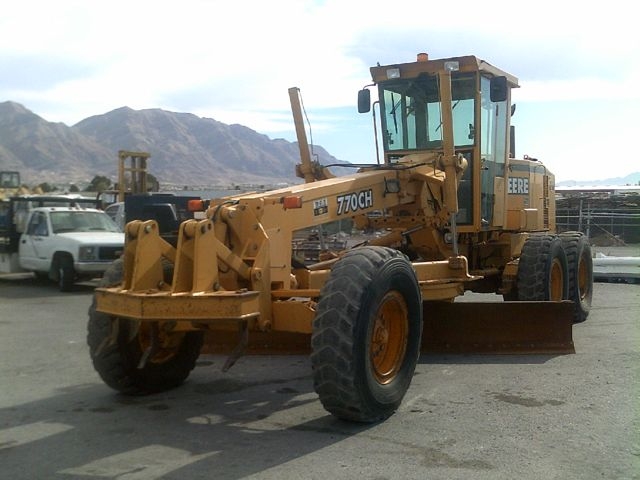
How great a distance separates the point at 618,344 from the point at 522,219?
2204mm

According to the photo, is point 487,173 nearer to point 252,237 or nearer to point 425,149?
point 425,149

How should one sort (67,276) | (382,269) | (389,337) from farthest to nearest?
(67,276) → (389,337) → (382,269)

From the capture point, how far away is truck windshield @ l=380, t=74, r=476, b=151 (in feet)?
31.2

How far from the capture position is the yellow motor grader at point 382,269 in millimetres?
5820

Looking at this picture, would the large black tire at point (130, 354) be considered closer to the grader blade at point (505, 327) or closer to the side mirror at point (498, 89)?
the grader blade at point (505, 327)

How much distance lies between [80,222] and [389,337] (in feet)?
40.5

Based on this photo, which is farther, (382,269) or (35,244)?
(35,244)

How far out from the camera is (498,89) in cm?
916

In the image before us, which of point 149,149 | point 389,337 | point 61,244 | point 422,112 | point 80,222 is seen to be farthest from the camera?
point 149,149

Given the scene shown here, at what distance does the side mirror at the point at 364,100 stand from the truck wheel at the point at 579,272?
3.40 m

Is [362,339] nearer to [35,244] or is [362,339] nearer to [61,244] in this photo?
[61,244]

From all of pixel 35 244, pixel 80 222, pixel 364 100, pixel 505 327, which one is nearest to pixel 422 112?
pixel 364 100

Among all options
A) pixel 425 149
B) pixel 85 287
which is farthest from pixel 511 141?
pixel 85 287

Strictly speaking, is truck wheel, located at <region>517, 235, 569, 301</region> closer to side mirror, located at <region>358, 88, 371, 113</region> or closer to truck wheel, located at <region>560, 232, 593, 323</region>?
truck wheel, located at <region>560, 232, 593, 323</region>
